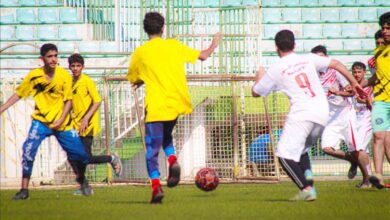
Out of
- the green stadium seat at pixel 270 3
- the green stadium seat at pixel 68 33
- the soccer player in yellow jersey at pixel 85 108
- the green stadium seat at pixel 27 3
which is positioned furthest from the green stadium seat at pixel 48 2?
the soccer player in yellow jersey at pixel 85 108

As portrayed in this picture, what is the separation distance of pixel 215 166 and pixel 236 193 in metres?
4.61

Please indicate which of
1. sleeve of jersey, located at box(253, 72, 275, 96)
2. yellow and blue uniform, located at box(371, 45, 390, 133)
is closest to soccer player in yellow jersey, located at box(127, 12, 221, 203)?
sleeve of jersey, located at box(253, 72, 275, 96)

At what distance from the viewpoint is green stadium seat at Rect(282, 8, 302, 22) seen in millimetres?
26359

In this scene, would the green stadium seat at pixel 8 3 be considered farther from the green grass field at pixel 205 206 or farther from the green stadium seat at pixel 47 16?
the green grass field at pixel 205 206

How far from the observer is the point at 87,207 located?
1105 cm

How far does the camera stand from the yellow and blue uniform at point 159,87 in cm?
1134

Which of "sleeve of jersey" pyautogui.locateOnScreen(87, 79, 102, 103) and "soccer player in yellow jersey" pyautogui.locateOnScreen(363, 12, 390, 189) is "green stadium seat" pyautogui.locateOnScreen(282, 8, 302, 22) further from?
"soccer player in yellow jersey" pyautogui.locateOnScreen(363, 12, 390, 189)

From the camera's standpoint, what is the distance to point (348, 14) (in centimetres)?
2669

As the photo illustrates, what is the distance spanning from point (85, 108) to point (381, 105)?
4465 millimetres

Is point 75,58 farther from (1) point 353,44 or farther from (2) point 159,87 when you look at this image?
(1) point 353,44

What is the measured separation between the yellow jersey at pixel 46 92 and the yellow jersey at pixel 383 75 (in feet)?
13.2

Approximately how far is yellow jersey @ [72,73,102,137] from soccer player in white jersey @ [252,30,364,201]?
425 cm

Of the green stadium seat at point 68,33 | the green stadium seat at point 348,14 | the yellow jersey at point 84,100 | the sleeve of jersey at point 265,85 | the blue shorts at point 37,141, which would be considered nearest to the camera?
the sleeve of jersey at point 265,85

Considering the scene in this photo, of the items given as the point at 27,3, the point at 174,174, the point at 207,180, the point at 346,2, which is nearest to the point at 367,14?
the point at 346,2
